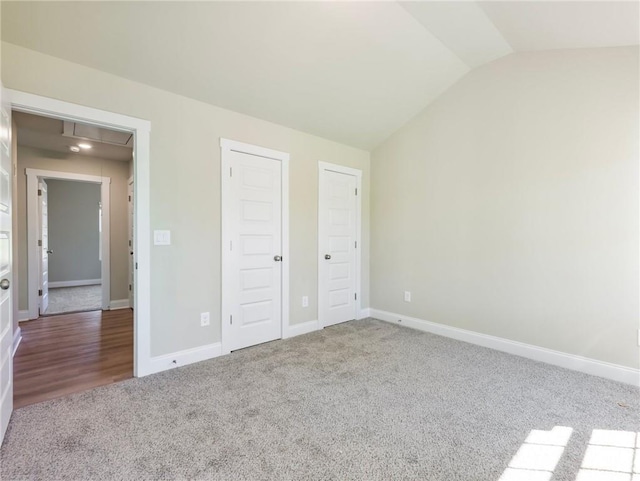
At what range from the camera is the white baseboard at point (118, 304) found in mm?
5125

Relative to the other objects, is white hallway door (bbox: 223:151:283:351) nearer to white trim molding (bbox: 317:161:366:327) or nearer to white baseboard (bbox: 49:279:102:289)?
white trim molding (bbox: 317:161:366:327)

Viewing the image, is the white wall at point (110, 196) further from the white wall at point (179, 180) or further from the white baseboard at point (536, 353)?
the white baseboard at point (536, 353)

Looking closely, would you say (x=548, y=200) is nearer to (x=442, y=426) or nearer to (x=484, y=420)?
(x=484, y=420)

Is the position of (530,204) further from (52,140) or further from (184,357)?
(52,140)

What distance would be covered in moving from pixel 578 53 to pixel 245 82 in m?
2.96

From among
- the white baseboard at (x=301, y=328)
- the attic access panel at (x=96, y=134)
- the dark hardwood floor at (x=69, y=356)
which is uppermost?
the attic access panel at (x=96, y=134)

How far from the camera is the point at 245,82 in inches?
111

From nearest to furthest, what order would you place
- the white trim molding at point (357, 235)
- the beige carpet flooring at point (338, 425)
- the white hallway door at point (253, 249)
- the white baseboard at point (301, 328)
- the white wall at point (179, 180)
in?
the beige carpet flooring at point (338, 425) → the white wall at point (179, 180) → the white hallway door at point (253, 249) → the white baseboard at point (301, 328) → the white trim molding at point (357, 235)

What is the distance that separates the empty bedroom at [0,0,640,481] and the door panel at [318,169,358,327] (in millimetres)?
31

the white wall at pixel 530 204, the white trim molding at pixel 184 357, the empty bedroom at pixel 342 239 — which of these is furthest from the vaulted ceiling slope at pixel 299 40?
the white trim molding at pixel 184 357

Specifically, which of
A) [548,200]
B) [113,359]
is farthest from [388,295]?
[113,359]

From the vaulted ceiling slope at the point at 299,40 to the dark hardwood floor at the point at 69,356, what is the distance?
2487 mm

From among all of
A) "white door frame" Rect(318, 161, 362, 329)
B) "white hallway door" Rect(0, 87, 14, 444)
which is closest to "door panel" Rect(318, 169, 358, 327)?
"white door frame" Rect(318, 161, 362, 329)

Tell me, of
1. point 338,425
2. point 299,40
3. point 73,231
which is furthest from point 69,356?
point 73,231
